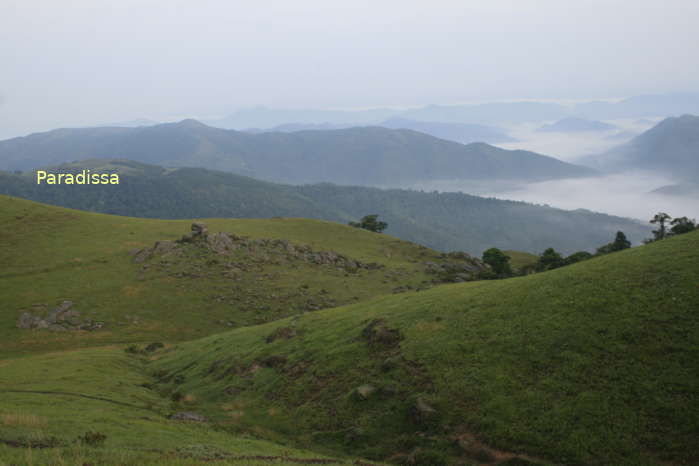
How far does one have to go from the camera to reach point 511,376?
16.8m

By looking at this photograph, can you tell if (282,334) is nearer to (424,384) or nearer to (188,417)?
(188,417)

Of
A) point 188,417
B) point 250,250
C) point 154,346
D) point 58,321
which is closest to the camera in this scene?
point 188,417

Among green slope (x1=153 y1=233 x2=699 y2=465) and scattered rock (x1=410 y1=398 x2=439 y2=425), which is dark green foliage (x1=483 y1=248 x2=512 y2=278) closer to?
green slope (x1=153 y1=233 x2=699 y2=465)

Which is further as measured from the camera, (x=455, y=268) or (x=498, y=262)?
(x=498, y=262)

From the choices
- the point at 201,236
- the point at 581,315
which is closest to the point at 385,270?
the point at 201,236

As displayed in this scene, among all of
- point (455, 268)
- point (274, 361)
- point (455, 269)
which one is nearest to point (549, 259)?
point (455, 268)

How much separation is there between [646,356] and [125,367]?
3294 cm

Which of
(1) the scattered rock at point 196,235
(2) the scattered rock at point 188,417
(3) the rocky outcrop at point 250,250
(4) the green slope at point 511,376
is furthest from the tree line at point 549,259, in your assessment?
(2) the scattered rock at point 188,417

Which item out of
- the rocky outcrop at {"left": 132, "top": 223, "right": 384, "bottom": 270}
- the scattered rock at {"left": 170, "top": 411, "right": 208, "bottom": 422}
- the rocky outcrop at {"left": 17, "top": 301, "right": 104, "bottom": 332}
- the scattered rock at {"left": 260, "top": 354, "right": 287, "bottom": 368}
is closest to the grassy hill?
the scattered rock at {"left": 260, "top": 354, "right": 287, "bottom": 368}

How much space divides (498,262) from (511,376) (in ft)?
198

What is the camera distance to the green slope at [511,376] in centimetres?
1398

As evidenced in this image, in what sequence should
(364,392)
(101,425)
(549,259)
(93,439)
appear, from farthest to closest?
(549,259)
(364,392)
(101,425)
(93,439)

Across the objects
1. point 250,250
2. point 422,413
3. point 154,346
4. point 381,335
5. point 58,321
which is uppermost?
point 250,250

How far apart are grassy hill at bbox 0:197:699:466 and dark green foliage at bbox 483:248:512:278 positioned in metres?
42.0
